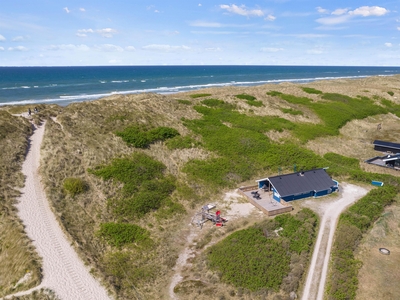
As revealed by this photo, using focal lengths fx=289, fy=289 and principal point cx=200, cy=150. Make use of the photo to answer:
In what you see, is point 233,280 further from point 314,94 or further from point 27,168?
point 314,94

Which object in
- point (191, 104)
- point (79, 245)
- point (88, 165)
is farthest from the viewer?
point (191, 104)

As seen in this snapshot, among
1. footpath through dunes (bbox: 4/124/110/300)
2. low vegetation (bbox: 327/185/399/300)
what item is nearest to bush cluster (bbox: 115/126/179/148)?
footpath through dunes (bbox: 4/124/110/300)

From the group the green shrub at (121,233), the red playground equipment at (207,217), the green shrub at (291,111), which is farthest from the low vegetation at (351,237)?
the green shrub at (291,111)

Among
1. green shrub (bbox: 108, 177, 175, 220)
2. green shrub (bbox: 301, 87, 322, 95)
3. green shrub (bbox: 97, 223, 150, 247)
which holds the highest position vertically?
green shrub (bbox: 301, 87, 322, 95)

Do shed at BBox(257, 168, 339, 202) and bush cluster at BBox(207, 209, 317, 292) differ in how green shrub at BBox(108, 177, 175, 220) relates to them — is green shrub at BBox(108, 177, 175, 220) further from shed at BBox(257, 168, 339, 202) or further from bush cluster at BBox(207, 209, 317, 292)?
shed at BBox(257, 168, 339, 202)

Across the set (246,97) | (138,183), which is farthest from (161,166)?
(246,97)

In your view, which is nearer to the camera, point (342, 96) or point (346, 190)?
point (346, 190)

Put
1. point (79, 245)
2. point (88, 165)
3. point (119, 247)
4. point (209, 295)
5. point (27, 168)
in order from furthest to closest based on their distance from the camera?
point (88, 165), point (27, 168), point (119, 247), point (79, 245), point (209, 295)

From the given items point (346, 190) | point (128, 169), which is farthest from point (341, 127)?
point (128, 169)
